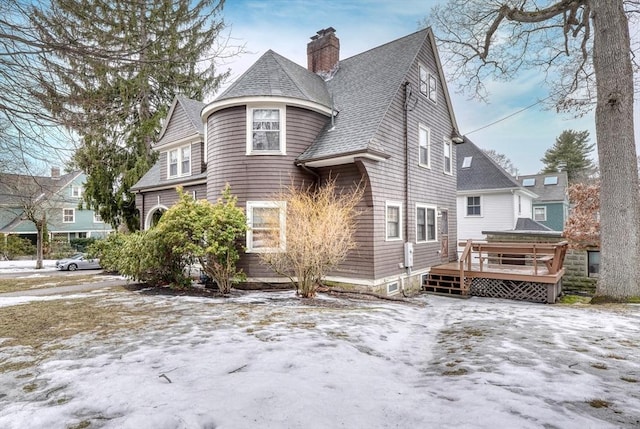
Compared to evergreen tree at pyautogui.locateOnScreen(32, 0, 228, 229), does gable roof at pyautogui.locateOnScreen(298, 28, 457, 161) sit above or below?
above

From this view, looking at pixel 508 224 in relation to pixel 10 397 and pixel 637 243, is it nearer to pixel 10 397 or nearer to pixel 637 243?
pixel 637 243

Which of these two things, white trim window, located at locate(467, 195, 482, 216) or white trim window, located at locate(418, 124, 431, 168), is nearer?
white trim window, located at locate(418, 124, 431, 168)

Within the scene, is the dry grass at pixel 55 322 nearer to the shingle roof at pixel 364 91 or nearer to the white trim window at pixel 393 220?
the shingle roof at pixel 364 91

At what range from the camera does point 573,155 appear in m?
40.0

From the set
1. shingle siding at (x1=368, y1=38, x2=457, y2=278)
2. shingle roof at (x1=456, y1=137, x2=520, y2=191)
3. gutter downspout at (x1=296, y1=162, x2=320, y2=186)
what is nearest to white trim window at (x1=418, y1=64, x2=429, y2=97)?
shingle siding at (x1=368, y1=38, x2=457, y2=278)

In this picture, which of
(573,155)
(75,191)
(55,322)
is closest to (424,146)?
(55,322)

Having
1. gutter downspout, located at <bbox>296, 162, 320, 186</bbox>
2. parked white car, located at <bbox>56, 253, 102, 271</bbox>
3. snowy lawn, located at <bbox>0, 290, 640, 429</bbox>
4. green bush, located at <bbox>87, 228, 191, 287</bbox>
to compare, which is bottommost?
parked white car, located at <bbox>56, 253, 102, 271</bbox>

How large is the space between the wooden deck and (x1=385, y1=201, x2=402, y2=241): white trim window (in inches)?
88.9

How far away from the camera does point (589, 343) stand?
4539 mm

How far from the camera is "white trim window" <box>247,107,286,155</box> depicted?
10.3 m

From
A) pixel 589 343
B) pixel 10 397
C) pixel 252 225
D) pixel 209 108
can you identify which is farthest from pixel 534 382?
pixel 209 108

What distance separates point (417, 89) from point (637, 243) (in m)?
7.98

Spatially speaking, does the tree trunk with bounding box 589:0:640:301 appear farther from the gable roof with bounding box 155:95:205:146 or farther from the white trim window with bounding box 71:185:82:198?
the white trim window with bounding box 71:185:82:198

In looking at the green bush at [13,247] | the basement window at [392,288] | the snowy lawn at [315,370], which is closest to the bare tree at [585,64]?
the snowy lawn at [315,370]
